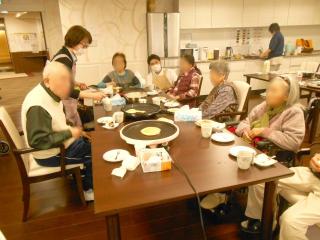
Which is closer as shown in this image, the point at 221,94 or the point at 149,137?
the point at 149,137

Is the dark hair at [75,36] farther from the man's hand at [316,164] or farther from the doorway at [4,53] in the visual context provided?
the doorway at [4,53]

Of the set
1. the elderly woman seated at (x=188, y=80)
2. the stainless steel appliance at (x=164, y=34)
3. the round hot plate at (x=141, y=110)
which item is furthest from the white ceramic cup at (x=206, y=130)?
the stainless steel appliance at (x=164, y=34)

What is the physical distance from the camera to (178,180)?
117cm

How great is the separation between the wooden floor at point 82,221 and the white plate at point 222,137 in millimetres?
706

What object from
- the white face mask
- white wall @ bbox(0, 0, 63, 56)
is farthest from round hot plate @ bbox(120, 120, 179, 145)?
white wall @ bbox(0, 0, 63, 56)

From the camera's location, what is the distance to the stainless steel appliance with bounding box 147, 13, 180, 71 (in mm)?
4711

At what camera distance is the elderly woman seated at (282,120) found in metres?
1.72

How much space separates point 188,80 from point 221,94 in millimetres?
841

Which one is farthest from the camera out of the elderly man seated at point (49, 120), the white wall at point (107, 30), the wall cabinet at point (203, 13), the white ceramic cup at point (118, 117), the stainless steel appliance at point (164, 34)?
the wall cabinet at point (203, 13)

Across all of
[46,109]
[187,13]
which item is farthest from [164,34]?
[46,109]

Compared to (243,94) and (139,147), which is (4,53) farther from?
(139,147)

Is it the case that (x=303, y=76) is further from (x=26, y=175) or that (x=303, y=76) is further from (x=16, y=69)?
(x=16, y=69)

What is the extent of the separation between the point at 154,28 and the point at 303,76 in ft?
8.71

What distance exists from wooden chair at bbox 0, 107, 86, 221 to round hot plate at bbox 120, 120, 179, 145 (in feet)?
1.84
